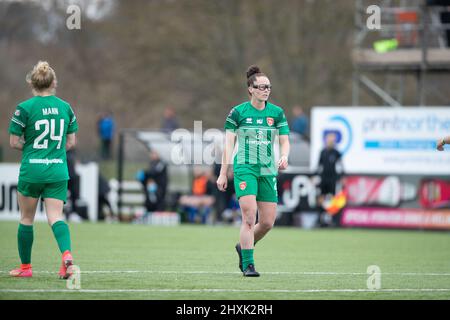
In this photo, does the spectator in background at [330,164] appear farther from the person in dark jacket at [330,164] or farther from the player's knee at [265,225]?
the player's knee at [265,225]

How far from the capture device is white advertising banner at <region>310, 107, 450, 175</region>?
2477 centimetres

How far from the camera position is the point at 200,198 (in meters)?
26.1

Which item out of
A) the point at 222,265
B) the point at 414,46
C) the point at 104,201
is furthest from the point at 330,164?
the point at 222,265

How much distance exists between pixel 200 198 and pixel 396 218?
543 centimetres

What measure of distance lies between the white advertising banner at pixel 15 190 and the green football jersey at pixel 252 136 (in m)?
14.6

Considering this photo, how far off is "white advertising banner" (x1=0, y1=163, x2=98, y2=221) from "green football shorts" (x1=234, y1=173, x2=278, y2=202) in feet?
48.1

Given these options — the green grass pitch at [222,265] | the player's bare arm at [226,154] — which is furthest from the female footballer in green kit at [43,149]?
the player's bare arm at [226,154]

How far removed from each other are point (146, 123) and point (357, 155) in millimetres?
20334

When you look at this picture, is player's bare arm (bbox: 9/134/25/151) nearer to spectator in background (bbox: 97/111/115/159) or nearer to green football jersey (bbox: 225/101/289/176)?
green football jersey (bbox: 225/101/289/176)

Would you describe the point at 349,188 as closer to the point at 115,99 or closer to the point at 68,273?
the point at 68,273

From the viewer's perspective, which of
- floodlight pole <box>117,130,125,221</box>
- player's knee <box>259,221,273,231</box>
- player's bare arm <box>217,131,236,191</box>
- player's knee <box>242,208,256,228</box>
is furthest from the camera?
floodlight pole <box>117,130,125,221</box>

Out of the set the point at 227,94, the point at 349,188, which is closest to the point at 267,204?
the point at 349,188

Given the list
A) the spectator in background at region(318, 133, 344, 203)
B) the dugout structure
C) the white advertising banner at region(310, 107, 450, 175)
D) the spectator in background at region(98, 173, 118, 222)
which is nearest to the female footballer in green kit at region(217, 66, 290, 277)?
the spectator in background at region(318, 133, 344, 203)

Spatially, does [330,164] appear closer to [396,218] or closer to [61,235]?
[396,218]
